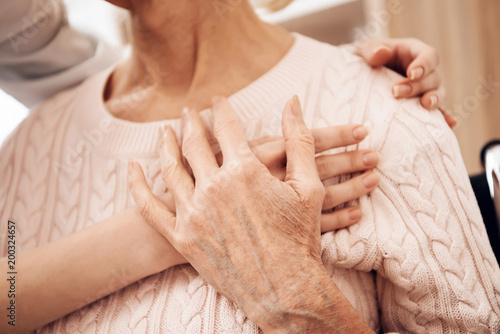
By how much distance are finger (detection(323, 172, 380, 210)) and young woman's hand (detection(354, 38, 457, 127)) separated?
19 centimetres

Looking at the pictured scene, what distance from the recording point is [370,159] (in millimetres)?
634

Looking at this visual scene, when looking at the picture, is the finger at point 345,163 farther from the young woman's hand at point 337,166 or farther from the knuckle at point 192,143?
the knuckle at point 192,143

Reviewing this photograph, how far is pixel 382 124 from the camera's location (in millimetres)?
679

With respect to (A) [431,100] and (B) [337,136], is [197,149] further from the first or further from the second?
(A) [431,100]

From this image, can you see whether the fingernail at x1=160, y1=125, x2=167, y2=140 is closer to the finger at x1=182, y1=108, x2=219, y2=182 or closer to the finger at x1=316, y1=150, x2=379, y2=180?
the finger at x1=182, y1=108, x2=219, y2=182

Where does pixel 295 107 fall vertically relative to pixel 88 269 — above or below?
above

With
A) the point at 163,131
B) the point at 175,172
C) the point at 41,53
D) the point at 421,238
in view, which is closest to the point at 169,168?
the point at 175,172

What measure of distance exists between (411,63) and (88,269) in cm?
68

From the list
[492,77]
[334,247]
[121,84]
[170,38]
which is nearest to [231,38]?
[170,38]

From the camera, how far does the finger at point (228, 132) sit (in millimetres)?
581

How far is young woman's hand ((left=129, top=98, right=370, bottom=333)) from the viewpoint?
0.52 m

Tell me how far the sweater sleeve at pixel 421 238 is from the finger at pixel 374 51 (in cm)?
11

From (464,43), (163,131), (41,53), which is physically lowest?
(464,43)

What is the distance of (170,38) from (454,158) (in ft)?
2.00
